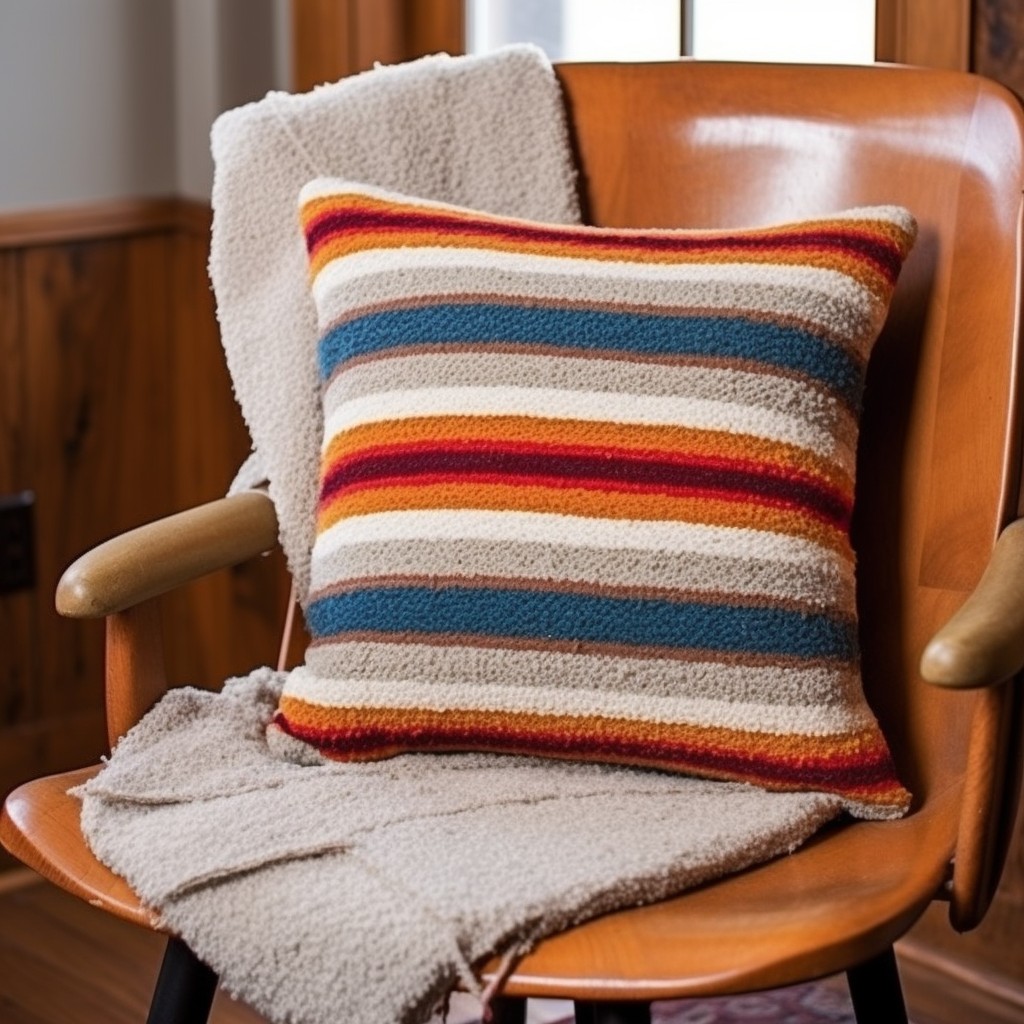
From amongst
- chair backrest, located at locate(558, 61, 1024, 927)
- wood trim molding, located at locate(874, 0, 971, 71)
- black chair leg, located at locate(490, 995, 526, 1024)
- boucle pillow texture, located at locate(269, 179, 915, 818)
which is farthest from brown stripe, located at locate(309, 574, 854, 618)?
wood trim molding, located at locate(874, 0, 971, 71)

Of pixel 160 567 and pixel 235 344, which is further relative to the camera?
pixel 235 344

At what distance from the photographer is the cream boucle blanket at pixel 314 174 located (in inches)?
53.6

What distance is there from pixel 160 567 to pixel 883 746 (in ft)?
1.52

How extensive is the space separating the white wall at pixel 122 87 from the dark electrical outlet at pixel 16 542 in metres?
0.33

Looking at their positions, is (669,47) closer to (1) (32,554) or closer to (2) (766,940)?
(1) (32,554)

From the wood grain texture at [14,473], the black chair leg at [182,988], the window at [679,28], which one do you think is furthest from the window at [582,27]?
the black chair leg at [182,988]

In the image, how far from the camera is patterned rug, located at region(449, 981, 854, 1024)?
5.75 ft

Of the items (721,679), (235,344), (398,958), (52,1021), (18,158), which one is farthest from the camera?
(18,158)

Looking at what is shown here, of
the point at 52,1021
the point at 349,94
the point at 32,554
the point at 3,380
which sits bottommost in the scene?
the point at 52,1021

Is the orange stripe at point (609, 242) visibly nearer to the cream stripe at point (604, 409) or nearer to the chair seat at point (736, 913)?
the cream stripe at point (604, 409)

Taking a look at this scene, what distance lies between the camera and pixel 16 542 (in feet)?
7.11

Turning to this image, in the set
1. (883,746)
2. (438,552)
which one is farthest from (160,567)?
(883,746)

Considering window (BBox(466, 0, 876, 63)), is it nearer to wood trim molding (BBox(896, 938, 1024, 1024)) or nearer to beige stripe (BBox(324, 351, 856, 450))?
beige stripe (BBox(324, 351, 856, 450))

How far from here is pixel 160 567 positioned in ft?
4.00
